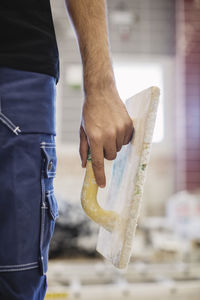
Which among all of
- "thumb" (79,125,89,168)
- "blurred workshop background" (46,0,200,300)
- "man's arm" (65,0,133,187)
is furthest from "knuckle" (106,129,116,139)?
"blurred workshop background" (46,0,200,300)

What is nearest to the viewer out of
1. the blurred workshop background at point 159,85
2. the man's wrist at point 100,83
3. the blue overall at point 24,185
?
the blue overall at point 24,185

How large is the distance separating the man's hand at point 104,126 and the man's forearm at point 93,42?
0.11ft

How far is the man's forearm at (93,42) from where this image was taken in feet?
2.65

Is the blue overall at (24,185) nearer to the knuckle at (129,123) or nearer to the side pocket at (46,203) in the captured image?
the side pocket at (46,203)

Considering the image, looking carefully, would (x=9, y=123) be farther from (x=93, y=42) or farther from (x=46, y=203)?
(x=93, y=42)

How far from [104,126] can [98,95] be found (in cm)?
8

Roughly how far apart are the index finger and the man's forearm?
0.43ft

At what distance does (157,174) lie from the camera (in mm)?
5910

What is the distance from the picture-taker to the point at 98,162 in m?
0.78

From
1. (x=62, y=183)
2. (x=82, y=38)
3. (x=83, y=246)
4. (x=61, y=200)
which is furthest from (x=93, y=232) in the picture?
(x=82, y=38)

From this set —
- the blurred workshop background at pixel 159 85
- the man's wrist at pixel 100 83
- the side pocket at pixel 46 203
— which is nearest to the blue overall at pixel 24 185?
the side pocket at pixel 46 203

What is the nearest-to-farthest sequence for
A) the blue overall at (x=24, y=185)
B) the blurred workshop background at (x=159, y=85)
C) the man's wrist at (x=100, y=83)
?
the blue overall at (x=24, y=185)
the man's wrist at (x=100, y=83)
the blurred workshop background at (x=159, y=85)

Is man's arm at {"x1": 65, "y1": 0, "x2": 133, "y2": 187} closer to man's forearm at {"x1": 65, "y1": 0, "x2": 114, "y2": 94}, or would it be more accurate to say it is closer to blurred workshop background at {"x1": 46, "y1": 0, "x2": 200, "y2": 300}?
man's forearm at {"x1": 65, "y1": 0, "x2": 114, "y2": 94}

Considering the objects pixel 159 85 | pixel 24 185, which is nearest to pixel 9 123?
pixel 24 185
